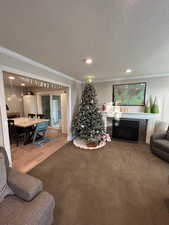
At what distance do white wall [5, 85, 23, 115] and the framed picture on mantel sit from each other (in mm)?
5517

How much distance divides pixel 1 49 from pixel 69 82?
2.18 m

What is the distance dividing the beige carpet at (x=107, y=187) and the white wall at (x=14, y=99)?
4.56 metres

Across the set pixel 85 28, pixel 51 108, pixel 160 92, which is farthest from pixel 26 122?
pixel 160 92

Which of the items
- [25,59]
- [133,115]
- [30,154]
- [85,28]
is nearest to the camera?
[85,28]

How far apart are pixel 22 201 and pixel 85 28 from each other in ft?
7.14

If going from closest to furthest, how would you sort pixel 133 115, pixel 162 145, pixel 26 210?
pixel 26 210 → pixel 162 145 → pixel 133 115

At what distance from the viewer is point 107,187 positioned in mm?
1763

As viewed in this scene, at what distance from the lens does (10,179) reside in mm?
1169

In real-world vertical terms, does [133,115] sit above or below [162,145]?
above

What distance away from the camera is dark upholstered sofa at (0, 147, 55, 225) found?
87 centimetres

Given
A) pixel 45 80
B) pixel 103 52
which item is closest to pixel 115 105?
pixel 103 52

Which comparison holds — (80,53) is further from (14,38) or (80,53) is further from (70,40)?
(14,38)

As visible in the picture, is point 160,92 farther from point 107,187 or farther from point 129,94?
point 107,187

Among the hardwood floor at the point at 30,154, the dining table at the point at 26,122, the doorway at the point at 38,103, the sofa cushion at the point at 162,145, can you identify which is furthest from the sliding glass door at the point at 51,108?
the sofa cushion at the point at 162,145
